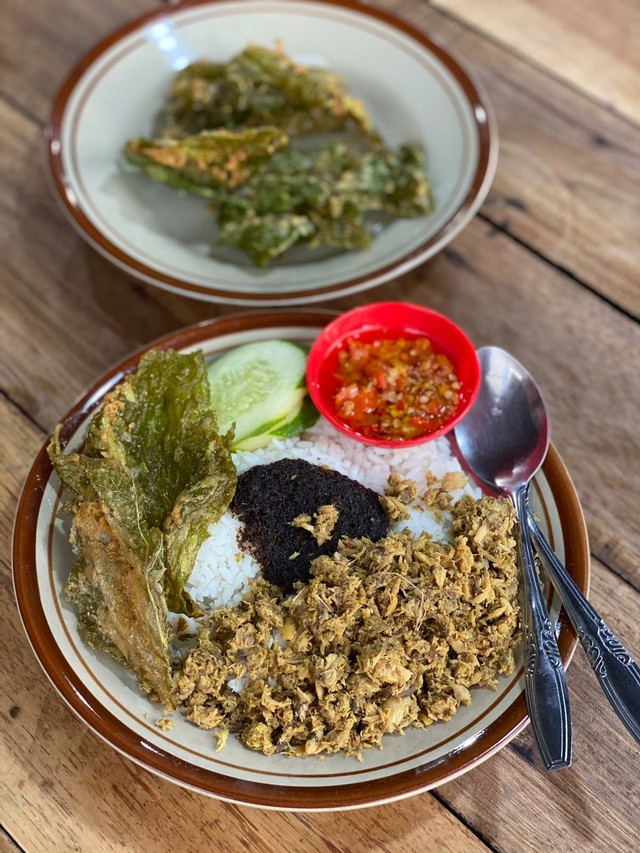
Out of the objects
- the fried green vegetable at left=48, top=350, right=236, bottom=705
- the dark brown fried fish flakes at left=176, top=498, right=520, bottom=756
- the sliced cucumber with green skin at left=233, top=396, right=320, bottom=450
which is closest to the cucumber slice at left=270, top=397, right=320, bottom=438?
the sliced cucumber with green skin at left=233, top=396, right=320, bottom=450

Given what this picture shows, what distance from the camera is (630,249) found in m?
3.19

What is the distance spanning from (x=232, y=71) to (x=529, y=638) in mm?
2542

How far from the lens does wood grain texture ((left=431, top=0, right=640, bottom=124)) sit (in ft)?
11.9

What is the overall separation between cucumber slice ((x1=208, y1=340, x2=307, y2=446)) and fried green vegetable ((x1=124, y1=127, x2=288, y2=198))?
921 mm

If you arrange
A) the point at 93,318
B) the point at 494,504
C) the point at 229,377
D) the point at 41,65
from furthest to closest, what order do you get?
the point at 41,65 < the point at 93,318 < the point at 229,377 < the point at 494,504

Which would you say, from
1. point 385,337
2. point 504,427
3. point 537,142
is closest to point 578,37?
point 537,142

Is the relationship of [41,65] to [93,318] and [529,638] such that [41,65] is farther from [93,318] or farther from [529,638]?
[529,638]

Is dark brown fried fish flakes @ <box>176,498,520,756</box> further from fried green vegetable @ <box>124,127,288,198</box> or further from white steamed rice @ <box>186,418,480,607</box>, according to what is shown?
fried green vegetable @ <box>124,127,288,198</box>

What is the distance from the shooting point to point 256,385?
2555 millimetres

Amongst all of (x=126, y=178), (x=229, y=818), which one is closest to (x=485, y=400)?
(x=229, y=818)

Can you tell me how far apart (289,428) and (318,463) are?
17 centimetres

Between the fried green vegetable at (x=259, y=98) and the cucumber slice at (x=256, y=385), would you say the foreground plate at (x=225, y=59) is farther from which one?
the cucumber slice at (x=256, y=385)

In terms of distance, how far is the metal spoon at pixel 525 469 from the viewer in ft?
6.57

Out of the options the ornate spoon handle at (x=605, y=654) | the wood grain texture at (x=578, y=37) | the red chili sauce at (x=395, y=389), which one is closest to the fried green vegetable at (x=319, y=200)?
the red chili sauce at (x=395, y=389)
